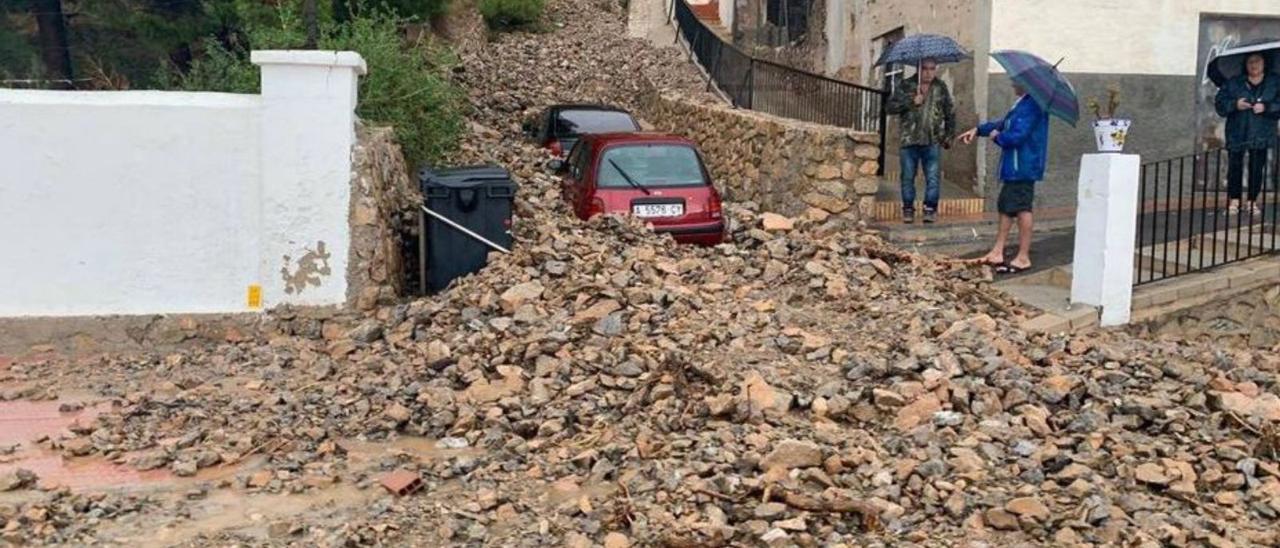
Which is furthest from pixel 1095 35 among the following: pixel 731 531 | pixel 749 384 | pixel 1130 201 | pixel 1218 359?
Result: pixel 731 531

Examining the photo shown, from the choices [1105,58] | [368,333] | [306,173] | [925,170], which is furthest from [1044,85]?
[306,173]

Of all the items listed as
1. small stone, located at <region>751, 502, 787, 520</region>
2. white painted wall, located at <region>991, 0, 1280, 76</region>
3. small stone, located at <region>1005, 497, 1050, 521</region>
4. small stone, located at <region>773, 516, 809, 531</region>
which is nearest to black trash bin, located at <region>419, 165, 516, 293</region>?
small stone, located at <region>751, 502, 787, 520</region>

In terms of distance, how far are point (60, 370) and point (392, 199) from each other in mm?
2909

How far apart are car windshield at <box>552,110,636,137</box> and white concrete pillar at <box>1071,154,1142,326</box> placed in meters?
8.58

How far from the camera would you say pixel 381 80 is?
11.6m

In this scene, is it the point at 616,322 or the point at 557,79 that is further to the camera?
the point at 557,79

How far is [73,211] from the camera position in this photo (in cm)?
852

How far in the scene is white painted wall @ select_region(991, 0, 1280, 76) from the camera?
13.5m

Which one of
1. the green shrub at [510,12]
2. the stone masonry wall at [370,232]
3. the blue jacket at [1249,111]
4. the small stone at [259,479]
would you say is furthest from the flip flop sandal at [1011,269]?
the green shrub at [510,12]

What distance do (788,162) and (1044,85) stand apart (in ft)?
12.7

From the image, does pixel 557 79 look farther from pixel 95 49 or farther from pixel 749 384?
pixel 749 384

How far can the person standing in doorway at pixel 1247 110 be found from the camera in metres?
11.2

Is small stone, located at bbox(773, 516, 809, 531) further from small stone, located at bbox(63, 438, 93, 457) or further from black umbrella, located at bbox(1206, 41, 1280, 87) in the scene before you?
black umbrella, located at bbox(1206, 41, 1280, 87)

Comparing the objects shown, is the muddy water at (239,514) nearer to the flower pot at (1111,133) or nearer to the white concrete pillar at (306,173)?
the white concrete pillar at (306,173)
